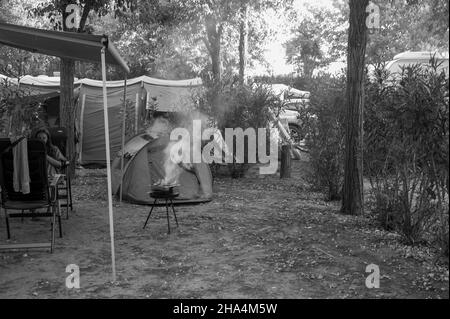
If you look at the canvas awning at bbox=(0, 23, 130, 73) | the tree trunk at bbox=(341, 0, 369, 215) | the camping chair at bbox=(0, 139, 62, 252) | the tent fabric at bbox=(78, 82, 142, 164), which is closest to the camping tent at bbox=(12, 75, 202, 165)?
the tent fabric at bbox=(78, 82, 142, 164)

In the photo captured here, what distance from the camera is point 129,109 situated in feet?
42.4

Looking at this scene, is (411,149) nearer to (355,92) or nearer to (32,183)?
(355,92)

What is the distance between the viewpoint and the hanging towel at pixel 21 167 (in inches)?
221

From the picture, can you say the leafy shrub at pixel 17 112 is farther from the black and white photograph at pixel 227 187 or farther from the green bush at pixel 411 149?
the green bush at pixel 411 149

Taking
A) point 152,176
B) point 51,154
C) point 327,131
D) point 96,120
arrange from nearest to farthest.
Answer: point 51,154, point 152,176, point 327,131, point 96,120

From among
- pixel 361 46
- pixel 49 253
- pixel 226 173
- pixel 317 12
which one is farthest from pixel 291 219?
pixel 317 12

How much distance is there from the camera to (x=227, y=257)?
17.9 feet

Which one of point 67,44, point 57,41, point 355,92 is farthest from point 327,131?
point 57,41

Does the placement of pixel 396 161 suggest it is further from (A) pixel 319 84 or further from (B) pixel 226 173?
(B) pixel 226 173

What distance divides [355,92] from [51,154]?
Result: 416 centimetres

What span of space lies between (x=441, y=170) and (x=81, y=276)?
3300 mm

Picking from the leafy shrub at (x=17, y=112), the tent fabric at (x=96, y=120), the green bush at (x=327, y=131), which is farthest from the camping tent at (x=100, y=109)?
the green bush at (x=327, y=131)

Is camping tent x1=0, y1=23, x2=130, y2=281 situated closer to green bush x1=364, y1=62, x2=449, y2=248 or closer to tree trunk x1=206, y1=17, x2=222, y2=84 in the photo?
green bush x1=364, y1=62, x2=449, y2=248

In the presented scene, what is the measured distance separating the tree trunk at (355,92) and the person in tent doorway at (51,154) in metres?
3.82
